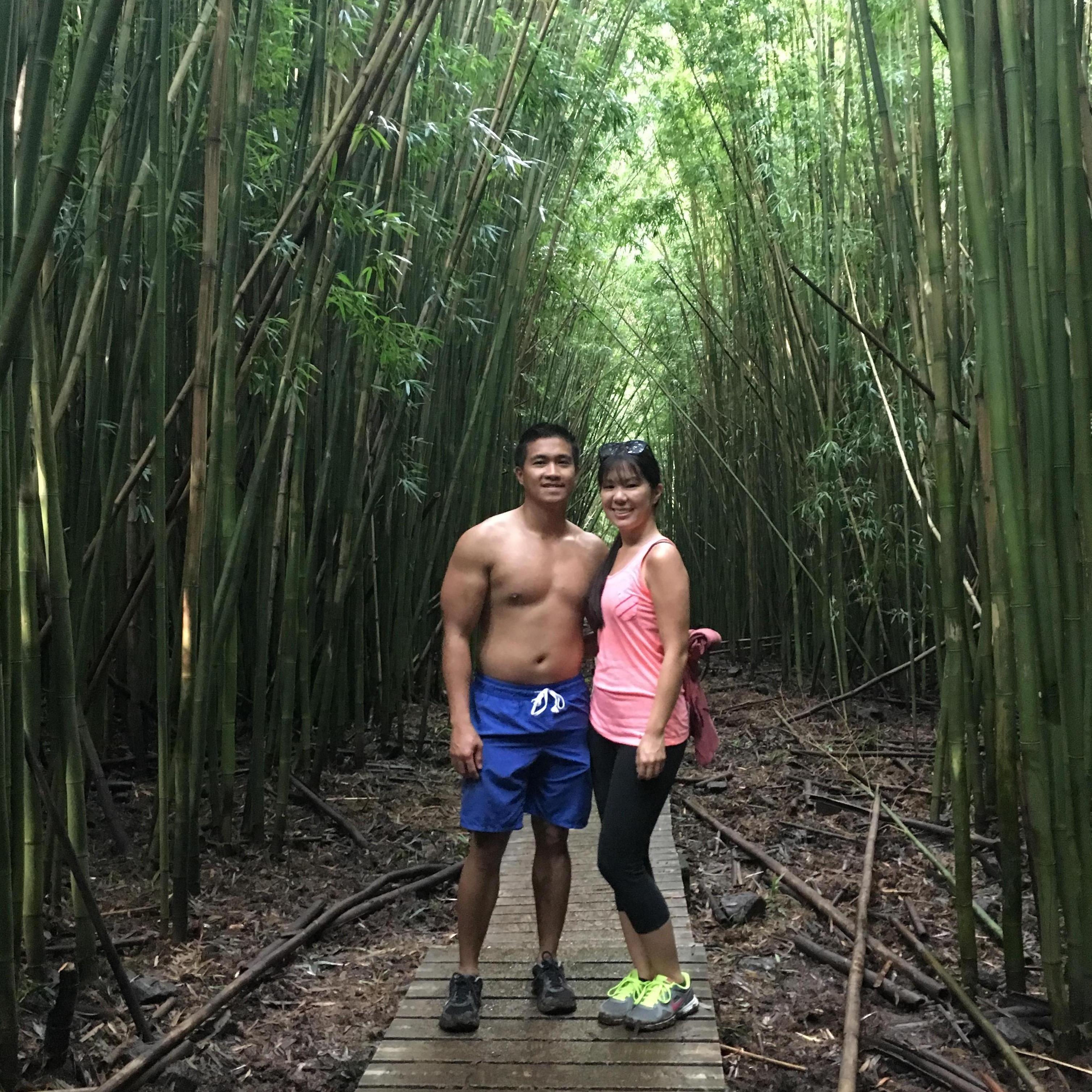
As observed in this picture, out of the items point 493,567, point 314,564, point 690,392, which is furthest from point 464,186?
point 690,392

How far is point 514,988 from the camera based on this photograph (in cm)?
190

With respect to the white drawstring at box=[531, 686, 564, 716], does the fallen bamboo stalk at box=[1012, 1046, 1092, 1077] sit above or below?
below

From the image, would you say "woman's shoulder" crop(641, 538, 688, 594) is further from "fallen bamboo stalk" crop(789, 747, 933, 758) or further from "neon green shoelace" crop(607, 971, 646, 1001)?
"fallen bamboo stalk" crop(789, 747, 933, 758)

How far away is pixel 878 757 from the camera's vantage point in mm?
3812

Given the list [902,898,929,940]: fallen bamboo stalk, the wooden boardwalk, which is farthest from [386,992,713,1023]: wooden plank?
[902,898,929,940]: fallen bamboo stalk

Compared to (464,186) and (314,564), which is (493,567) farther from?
(464,186)

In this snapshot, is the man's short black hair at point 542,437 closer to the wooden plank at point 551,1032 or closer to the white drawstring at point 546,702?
the white drawstring at point 546,702

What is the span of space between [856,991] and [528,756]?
0.69m

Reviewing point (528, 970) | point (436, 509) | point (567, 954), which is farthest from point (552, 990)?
point (436, 509)

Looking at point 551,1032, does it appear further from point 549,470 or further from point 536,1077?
point 549,470

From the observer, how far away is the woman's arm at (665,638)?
1627 mm

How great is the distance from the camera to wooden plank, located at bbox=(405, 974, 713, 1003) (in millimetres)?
1861

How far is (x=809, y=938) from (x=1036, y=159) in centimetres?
157

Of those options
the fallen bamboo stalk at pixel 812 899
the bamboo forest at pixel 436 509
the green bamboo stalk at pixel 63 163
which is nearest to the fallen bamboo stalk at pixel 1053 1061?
the bamboo forest at pixel 436 509
